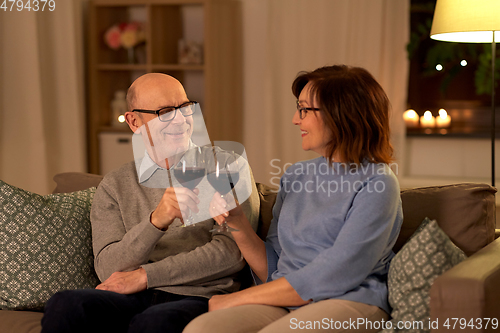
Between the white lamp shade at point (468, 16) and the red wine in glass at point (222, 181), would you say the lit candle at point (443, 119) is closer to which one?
the white lamp shade at point (468, 16)

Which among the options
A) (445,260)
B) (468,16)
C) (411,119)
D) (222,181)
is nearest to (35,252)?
(222,181)

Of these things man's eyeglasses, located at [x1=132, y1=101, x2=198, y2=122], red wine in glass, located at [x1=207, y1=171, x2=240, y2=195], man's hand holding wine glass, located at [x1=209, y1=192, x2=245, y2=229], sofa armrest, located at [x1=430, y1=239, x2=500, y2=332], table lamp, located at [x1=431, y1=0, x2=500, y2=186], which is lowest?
sofa armrest, located at [x1=430, y1=239, x2=500, y2=332]

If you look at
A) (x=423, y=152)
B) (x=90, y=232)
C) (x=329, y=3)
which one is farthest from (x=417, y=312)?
(x=329, y=3)

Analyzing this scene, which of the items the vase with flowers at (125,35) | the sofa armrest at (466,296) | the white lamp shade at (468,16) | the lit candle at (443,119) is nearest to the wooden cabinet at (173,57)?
the vase with flowers at (125,35)

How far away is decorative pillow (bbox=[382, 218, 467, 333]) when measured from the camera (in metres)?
1.25

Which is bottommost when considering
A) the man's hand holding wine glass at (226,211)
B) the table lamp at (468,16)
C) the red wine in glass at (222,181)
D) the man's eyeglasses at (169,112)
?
the man's hand holding wine glass at (226,211)

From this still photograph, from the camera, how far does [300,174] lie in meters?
1.53

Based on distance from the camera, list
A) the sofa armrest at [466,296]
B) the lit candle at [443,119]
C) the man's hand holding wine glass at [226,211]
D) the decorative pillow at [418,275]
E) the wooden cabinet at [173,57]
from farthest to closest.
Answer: the lit candle at [443,119], the wooden cabinet at [173,57], the man's hand holding wine glass at [226,211], the decorative pillow at [418,275], the sofa armrest at [466,296]

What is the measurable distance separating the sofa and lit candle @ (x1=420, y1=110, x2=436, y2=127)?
228cm

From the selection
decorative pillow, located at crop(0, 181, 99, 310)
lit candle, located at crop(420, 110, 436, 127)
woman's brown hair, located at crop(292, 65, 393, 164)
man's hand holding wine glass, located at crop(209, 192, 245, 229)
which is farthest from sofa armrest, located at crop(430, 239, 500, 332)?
lit candle, located at crop(420, 110, 436, 127)

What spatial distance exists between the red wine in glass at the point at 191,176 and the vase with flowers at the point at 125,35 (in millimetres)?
2550

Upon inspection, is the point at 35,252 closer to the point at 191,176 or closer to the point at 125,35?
the point at 191,176

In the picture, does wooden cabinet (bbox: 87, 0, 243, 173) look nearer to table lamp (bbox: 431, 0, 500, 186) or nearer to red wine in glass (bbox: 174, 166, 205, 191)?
table lamp (bbox: 431, 0, 500, 186)

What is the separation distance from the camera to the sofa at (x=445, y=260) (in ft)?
3.78
